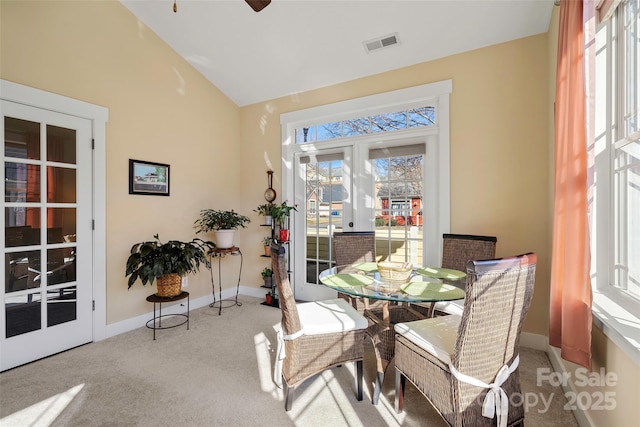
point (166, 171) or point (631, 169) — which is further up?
point (166, 171)

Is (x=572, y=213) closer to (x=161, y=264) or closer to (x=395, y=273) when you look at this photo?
(x=395, y=273)

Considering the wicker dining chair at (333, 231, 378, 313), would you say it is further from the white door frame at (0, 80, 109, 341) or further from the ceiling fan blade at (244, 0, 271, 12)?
the white door frame at (0, 80, 109, 341)

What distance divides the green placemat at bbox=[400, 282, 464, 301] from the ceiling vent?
249 cm

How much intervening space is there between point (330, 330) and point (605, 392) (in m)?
1.42

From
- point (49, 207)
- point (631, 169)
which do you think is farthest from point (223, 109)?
point (631, 169)

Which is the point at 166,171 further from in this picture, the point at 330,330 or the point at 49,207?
the point at 330,330

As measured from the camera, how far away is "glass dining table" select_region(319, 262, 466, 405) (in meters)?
1.89

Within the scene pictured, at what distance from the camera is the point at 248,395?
2.13m

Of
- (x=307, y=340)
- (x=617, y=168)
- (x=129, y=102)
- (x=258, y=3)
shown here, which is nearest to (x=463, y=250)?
(x=617, y=168)

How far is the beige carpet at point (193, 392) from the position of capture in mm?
1887

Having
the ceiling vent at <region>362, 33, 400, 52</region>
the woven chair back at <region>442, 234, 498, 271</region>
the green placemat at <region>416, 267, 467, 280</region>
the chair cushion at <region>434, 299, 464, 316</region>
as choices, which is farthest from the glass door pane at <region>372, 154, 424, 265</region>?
the ceiling vent at <region>362, 33, 400, 52</region>

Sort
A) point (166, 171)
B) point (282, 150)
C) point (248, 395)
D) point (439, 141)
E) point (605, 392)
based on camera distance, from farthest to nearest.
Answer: point (282, 150) < point (166, 171) < point (439, 141) < point (248, 395) < point (605, 392)

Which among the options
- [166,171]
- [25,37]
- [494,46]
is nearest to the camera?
[25,37]

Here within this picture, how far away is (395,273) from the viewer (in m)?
2.12
